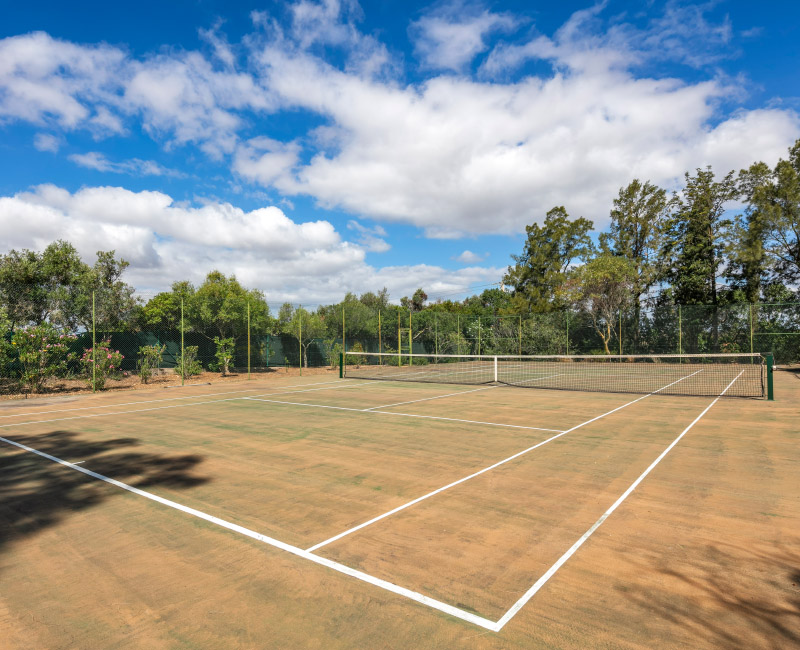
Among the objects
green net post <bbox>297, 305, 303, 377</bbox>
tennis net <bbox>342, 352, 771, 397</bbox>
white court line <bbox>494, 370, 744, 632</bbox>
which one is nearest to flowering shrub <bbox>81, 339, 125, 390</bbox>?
green net post <bbox>297, 305, 303, 377</bbox>

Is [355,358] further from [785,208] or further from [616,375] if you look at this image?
[785,208]

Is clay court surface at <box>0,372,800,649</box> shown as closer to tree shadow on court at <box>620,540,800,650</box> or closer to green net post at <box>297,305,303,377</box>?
tree shadow on court at <box>620,540,800,650</box>

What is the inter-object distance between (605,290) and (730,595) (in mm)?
29304

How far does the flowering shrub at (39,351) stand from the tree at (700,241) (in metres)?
34.6

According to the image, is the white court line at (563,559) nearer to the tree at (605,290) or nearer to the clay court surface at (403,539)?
the clay court surface at (403,539)

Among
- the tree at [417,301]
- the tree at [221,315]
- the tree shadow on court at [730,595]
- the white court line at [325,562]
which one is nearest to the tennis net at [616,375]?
the tree at [221,315]

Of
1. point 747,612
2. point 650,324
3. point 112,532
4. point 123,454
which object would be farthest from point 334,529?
point 650,324

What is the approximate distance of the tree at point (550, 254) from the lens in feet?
124

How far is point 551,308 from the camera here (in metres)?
36.8

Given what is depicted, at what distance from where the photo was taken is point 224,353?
21.1m

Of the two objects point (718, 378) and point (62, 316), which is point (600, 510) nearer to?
point (718, 378)

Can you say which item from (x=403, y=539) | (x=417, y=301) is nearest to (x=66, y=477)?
(x=403, y=539)

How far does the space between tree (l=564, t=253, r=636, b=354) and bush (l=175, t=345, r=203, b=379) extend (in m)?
23.0

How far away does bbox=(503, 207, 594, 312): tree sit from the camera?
37844 millimetres
